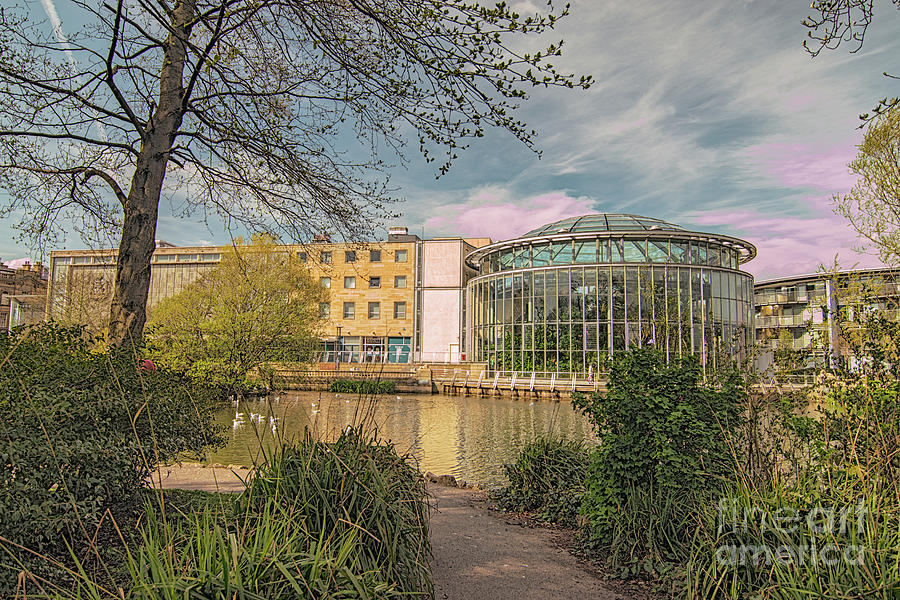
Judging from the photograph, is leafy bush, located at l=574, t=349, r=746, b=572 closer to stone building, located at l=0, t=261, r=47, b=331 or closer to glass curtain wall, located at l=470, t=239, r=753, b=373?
stone building, located at l=0, t=261, r=47, b=331

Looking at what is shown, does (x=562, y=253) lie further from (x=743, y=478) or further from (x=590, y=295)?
(x=743, y=478)

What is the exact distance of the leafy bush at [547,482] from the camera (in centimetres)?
622

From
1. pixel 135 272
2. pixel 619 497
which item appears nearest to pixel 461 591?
pixel 619 497

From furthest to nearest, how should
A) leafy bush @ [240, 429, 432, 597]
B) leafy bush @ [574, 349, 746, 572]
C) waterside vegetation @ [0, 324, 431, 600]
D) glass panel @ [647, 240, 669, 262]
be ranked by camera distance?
1. glass panel @ [647, 240, 669, 262]
2. leafy bush @ [574, 349, 746, 572]
3. leafy bush @ [240, 429, 432, 597]
4. waterside vegetation @ [0, 324, 431, 600]

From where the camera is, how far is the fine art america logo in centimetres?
334

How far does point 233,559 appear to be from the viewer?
2303mm

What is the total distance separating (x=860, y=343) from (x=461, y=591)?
4165mm

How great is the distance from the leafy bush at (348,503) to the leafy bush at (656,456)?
75.1 inches

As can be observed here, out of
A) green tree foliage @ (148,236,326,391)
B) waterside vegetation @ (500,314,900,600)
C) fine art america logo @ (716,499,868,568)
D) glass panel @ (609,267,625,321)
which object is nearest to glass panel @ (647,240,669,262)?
glass panel @ (609,267,625,321)

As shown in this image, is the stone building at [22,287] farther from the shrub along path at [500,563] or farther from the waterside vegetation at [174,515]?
the shrub along path at [500,563]

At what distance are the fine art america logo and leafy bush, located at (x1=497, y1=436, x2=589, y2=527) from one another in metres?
2.41

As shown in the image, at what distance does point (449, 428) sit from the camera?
17.1 m

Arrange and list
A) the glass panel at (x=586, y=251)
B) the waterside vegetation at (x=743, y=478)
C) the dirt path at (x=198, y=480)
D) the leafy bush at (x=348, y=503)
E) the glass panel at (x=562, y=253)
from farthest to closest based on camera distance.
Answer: the glass panel at (x=562, y=253) < the glass panel at (x=586, y=251) < the dirt path at (x=198, y=480) < the waterside vegetation at (x=743, y=478) < the leafy bush at (x=348, y=503)

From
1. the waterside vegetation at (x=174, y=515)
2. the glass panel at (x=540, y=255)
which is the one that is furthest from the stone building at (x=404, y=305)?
the waterside vegetation at (x=174, y=515)
